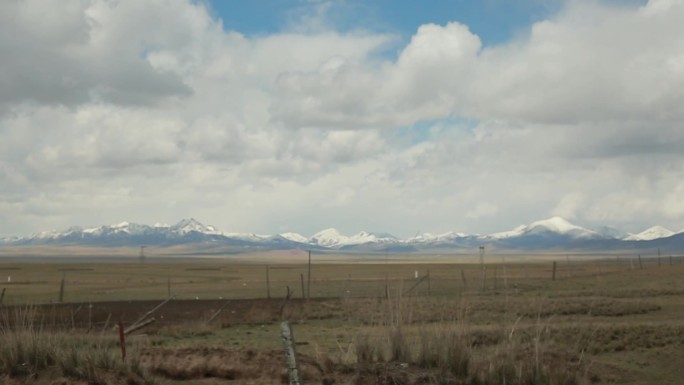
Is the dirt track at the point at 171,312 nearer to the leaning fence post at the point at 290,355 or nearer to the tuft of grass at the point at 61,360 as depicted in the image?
the tuft of grass at the point at 61,360

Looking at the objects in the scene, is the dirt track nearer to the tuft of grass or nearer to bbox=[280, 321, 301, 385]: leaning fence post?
the tuft of grass

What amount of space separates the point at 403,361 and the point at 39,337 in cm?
671

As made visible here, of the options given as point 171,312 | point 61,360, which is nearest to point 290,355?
point 61,360

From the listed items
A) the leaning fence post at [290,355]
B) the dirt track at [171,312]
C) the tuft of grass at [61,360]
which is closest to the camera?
the leaning fence post at [290,355]

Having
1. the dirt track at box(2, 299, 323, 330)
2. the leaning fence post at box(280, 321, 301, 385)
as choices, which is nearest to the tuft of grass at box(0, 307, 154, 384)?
Result: the leaning fence post at box(280, 321, 301, 385)

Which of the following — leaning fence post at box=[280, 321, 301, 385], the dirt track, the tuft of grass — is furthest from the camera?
the dirt track

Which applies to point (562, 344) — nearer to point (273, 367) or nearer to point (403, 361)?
point (403, 361)

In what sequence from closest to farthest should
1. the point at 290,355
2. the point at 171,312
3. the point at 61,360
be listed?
the point at 290,355, the point at 61,360, the point at 171,312

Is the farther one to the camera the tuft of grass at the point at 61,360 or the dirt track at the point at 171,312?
the dirt track at the point at 171,312

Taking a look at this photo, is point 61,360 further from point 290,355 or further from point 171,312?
point 171,312

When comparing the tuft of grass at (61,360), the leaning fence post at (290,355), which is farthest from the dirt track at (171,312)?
the leaning fence post at (290,355)

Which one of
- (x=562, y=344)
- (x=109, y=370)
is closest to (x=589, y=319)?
(x=562, y=344)

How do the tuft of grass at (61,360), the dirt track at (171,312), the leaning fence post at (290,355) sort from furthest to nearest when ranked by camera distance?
the dirt track at (171,312)
the tuft of grass at (61,360)
the leaning fence post at (290,355)

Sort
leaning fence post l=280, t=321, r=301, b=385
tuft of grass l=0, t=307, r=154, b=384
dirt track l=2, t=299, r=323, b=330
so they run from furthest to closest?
dirt track l=2, t=299, r=323, b=330 → tuft of grass l=0, t=307, r=154, b=384 → leaning fence post l=280, t=321, r=301, b=385
